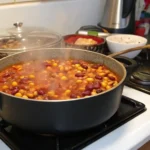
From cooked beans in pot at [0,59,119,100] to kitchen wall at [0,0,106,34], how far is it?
1.01 ft

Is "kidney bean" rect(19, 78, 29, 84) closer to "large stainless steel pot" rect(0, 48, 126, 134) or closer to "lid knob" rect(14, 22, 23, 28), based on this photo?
"large stainless steel pot" rect(0, 48, 126, 134)

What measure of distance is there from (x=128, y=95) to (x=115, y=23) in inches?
21.9

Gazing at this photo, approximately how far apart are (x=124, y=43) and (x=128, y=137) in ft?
1.76

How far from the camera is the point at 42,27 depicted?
1.18 metres

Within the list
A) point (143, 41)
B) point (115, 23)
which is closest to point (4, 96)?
point (143, 41)

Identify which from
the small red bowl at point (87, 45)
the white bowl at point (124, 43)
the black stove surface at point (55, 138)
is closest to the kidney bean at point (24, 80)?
the black stove surface at point (55, 138)

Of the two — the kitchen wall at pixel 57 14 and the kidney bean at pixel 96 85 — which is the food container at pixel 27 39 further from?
the kidney bean at pixel 96 85

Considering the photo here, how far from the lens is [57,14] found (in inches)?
50.0

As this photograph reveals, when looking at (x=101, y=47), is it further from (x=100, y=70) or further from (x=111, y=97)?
(x=111, y=97)

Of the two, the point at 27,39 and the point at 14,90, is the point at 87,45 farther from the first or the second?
the point at 14,90

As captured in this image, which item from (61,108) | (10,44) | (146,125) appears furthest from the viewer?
(10,44)

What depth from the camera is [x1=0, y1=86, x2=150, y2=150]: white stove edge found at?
644mm

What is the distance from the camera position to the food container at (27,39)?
3.21 ft

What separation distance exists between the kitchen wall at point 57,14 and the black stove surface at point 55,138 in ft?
1.72
